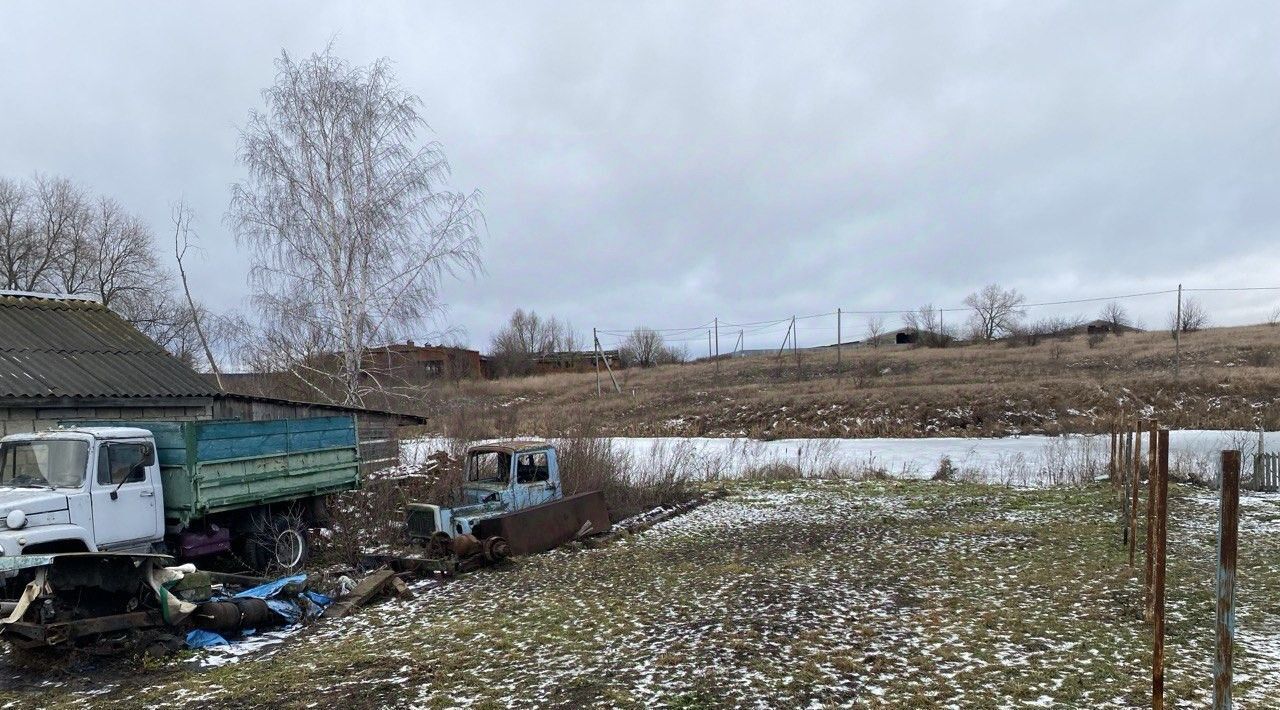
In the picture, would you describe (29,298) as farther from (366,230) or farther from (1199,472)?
(1199,472)

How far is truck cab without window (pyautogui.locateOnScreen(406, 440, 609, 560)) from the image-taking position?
473 inches

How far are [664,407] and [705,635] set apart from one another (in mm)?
31951

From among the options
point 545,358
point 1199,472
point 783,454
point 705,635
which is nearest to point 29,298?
point 705,635

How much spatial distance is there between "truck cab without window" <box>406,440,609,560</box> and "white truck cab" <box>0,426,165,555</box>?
11.8 ft

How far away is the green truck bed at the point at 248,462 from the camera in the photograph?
1014 centimetres

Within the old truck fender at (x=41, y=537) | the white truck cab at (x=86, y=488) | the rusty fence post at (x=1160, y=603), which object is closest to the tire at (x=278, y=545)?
the white truck cab at (x=86, y=488)

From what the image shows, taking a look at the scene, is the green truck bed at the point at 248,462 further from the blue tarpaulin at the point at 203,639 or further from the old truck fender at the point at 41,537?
the blue tarpaulin at the point at 203,639

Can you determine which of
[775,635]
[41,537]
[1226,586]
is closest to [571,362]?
[41,537]

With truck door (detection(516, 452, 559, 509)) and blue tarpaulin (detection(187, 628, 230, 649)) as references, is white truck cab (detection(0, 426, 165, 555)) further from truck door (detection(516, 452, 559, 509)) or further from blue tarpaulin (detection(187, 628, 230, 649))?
truck door (detection(516, 452, 559, 509))

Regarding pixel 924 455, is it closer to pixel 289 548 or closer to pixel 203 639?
pixel 289 548

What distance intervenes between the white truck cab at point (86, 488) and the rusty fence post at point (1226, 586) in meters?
9.99

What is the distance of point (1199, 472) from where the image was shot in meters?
20.8

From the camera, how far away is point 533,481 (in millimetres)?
14039

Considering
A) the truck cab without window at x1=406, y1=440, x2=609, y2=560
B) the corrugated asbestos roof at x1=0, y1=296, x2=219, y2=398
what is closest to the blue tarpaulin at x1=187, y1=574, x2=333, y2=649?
the truck cab without window at x1=406, y1=440, x2=609, y2=560
